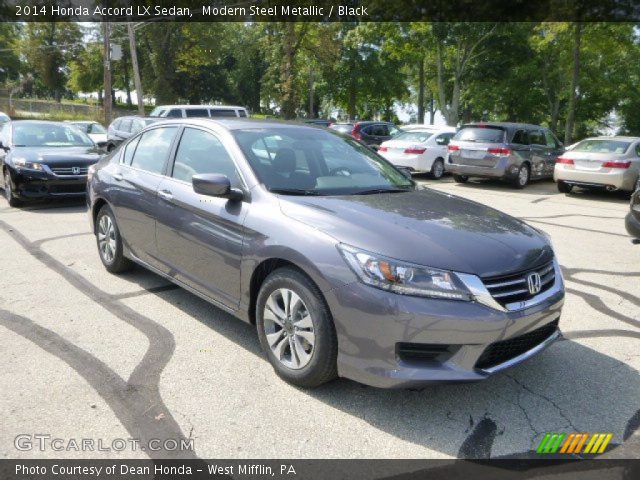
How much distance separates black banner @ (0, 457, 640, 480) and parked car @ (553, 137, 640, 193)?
1059 centimetres

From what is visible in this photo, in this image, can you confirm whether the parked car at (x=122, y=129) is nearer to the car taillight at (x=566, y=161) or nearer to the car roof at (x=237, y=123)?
the car taillight at (x=566, y=161)

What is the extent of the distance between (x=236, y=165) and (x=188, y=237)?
67 cm

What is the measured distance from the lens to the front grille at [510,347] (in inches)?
116

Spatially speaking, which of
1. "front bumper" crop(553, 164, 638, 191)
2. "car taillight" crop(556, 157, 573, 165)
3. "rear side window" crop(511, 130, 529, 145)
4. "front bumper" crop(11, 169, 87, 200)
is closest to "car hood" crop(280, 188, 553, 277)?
"front bumper" crop(11, 169, 87, 200)

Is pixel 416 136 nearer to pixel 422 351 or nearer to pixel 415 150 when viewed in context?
pixel 415 150

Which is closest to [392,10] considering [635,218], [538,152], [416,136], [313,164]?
[416,136]

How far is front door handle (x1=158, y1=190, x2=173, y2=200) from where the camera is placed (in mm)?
4330

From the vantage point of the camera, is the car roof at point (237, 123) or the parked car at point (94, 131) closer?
the car roof at point (237, 123)

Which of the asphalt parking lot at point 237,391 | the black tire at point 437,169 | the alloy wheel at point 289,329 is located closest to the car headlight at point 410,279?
the alloy wheel at point 289,329

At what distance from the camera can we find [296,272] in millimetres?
3225

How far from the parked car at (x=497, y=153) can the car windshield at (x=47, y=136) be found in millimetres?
8618

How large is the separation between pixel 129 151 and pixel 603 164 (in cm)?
1046

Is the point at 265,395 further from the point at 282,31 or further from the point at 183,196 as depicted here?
the point at 282,31

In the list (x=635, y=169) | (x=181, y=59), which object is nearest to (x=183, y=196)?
(x=635, y=169)
